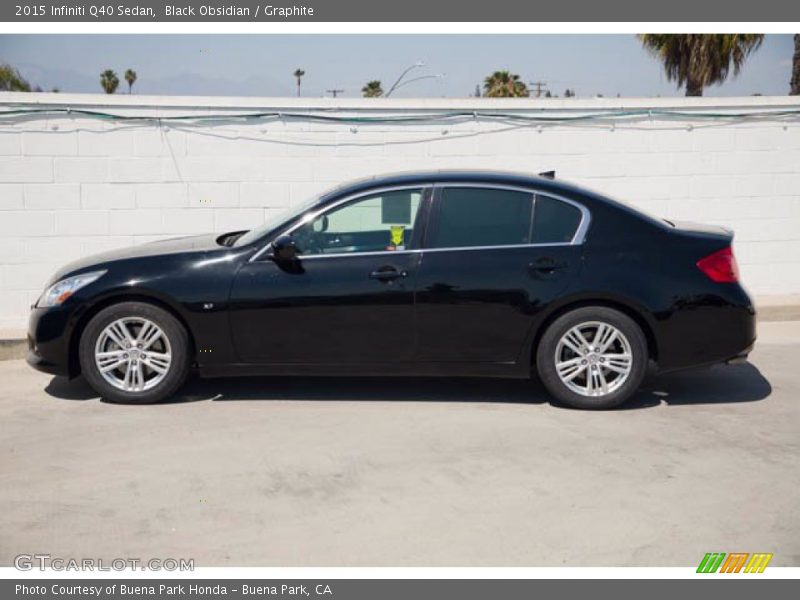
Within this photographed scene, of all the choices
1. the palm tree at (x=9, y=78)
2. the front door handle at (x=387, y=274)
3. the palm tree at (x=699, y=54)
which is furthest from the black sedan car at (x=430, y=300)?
the palm tree at (x=9, y=78)

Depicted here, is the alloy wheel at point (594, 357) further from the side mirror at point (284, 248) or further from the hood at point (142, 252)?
the hood at point (142, 252)

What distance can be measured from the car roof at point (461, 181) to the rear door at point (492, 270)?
0.08 meters

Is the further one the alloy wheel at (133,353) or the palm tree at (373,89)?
the palm tree at (373,89)

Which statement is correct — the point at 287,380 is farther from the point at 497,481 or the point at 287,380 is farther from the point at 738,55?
the point at 738,55

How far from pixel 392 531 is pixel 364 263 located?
242 cm

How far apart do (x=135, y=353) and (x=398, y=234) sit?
1.97 m

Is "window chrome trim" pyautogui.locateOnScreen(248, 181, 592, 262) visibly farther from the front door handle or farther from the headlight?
the headlight

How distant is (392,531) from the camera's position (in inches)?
173

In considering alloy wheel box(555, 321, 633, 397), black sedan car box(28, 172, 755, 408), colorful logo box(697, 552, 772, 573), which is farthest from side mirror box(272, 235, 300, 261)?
colorful logo box(697, 552, 772, 573)

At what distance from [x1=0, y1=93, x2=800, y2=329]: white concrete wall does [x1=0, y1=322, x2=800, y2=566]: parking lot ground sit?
2.41 meters

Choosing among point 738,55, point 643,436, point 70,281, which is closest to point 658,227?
point 643,436

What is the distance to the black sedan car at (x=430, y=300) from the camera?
634 centimetres

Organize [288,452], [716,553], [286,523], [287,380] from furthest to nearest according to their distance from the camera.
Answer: [287,380]
[288,452]
[286,523]
[716,553]

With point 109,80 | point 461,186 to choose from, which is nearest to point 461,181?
point 461,186
